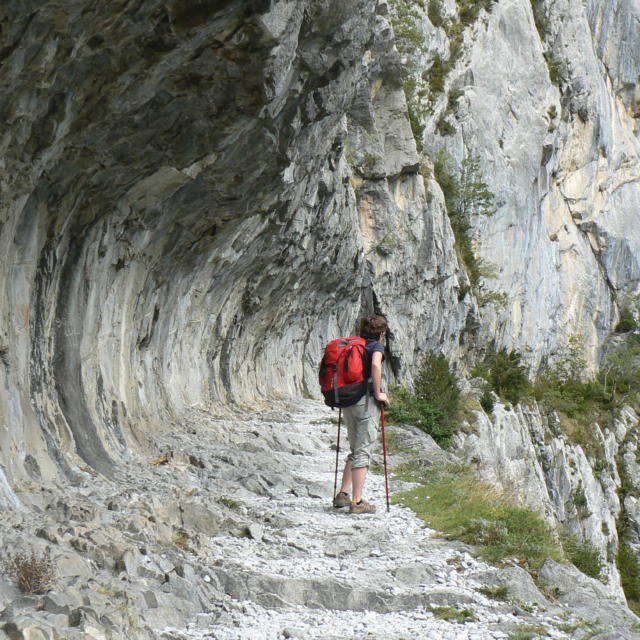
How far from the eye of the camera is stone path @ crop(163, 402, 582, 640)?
3.83m

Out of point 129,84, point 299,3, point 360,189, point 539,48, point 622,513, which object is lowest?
point 622,513

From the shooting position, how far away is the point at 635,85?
192 ft

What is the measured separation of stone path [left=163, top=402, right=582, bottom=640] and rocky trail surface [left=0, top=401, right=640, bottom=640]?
13 millimetres

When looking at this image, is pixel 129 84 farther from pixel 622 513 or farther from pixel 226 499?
pixel 622 513

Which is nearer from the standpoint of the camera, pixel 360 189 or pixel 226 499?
pixel 226 499

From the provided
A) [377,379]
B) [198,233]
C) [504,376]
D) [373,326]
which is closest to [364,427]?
[377,379]

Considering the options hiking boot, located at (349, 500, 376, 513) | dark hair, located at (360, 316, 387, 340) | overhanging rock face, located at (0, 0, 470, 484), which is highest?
overhanging rock face, located at (0, 0, 470, 484)

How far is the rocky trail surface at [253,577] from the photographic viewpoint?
3.67 meters

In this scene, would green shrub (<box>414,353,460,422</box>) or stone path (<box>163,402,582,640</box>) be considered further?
green shrub (<box>414,353,460,422</box>)

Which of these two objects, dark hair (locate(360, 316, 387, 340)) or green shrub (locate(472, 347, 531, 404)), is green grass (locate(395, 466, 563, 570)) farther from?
green shrub (locate(472, 347, 531, 404))

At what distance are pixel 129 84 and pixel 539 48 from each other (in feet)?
145

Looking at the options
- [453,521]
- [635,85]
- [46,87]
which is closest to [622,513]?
[635,85]

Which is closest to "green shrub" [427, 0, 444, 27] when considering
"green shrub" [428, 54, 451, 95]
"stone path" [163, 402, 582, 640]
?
"green shrub" [428, 54, 451, 95]

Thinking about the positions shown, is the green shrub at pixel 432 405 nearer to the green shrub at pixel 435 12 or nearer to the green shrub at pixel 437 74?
the green shrub at pixel 437 74
